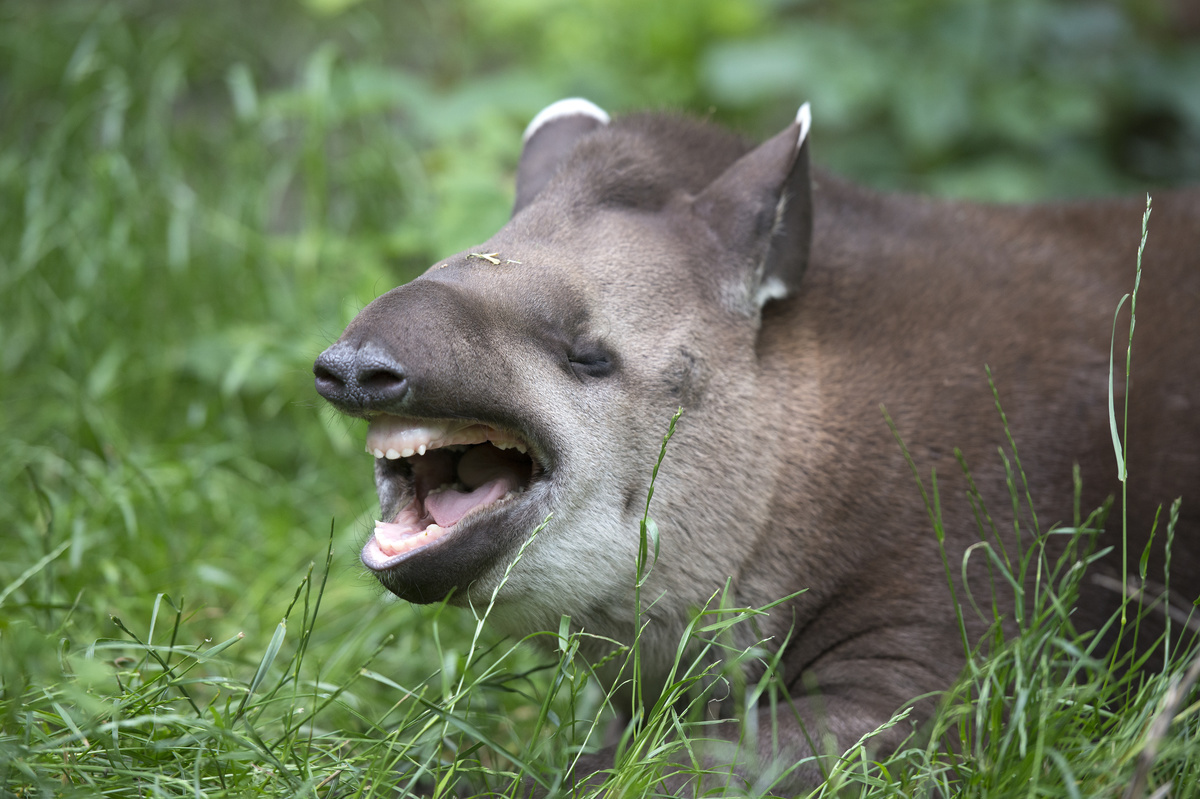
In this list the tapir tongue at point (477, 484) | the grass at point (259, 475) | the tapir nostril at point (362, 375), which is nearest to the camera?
the grass at point (259, 475)

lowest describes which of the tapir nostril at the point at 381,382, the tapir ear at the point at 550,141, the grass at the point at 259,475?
the grass at the point at 259,475

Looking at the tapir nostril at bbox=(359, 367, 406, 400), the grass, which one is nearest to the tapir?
the tapir nostril at bbox=(359, 367, 406, 400)

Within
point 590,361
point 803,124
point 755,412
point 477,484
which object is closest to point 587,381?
point 590,361

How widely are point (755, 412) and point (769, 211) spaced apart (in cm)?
55

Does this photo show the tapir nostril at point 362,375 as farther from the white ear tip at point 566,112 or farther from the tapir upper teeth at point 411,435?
the white ear tip at point 566,112

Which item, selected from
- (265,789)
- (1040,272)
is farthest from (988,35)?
(265,789)

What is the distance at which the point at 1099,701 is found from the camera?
2.27 metres

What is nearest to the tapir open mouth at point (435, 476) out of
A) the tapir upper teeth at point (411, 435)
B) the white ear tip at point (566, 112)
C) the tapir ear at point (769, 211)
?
the tapir upper teeth at point (411, 435)

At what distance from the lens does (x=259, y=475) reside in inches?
186

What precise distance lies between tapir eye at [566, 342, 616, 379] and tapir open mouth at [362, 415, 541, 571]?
24 centimetres

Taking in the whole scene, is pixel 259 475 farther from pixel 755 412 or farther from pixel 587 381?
pixel 755 412

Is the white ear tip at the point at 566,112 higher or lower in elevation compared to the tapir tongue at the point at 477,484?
higher

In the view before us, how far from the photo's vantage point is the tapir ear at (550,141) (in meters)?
3.44

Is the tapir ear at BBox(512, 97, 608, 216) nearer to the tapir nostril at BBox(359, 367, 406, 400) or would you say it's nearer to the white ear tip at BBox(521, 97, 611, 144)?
the white ear tip at BBox(521, 97, 611, 144)
